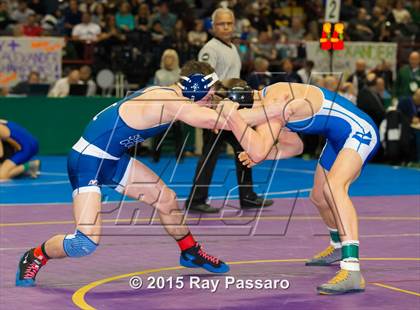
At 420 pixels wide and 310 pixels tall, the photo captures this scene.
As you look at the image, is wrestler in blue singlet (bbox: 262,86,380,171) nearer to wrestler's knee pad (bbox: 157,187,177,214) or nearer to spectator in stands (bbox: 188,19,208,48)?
wrestler's knee pad (bbox: 157,187,177,214)

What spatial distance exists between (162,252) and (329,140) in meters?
2.23

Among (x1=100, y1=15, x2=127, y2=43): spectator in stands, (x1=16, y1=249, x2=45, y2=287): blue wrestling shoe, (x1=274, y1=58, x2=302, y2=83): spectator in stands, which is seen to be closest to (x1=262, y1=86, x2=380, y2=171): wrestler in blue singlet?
(x1=16, y1=249, x2=45, y2=287): blue wrestling shoe

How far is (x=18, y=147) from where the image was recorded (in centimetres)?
1708

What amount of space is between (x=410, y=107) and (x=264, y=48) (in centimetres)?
540

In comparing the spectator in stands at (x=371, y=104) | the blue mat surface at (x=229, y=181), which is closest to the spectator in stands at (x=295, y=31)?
the spectator in stands at (x=371, y=104)

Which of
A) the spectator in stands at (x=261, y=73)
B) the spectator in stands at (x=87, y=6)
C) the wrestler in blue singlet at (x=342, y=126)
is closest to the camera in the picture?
the wrestler in blue singlet at (x=342, y=126)

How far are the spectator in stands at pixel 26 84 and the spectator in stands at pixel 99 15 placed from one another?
3002mm

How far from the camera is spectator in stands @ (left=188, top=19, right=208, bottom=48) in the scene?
23.7 meters

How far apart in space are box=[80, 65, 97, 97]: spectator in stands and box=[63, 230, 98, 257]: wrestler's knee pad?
13.7 meters

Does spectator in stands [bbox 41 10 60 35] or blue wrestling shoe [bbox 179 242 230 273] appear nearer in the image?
blue wrestling shoe [bbox 179 242 230 273]

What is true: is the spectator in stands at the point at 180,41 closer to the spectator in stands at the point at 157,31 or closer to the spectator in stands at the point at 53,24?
the spectator in stands at the point at 157,31

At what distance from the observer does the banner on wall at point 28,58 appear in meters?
21.4

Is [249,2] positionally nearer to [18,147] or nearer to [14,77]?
[14,77]

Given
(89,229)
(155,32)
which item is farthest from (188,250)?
(155,32)
